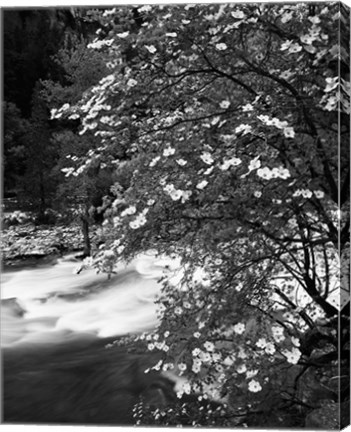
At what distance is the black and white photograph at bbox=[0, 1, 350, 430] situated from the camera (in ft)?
13.0

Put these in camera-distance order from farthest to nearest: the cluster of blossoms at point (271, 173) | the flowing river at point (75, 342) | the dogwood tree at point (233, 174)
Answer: the flowing river at point (75, 342) → the dogwood tree at point (233, 174) → the cluster of blossoms at point (271, 173)

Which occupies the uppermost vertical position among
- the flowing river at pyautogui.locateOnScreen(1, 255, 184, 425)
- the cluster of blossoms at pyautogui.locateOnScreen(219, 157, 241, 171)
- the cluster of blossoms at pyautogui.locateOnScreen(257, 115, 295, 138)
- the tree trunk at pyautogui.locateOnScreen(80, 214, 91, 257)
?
the cluster of blossoms at pyautogui.locateOnScreen(257, 115, 295, 138)

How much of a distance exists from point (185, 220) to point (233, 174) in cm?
34

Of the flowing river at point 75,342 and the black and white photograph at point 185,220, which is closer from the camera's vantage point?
the black and white photograph at point 185,220

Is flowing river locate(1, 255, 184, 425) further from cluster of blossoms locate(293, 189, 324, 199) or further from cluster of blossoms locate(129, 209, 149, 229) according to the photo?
cluster of blossoms locate(293, 189, 324, 199)

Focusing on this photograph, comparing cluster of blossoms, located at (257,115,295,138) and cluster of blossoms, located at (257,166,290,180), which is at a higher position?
cluster of blossoms, located at (257,115,295,138)

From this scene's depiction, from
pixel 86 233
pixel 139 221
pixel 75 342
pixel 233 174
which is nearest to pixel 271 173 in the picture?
pixel 233 174

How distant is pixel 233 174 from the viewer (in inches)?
154

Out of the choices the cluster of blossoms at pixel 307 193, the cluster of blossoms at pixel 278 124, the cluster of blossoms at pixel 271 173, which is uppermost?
the cluster of blossoms at pixel 278 124

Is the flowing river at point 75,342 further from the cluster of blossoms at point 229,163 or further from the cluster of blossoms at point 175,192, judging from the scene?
the cluster of blossoms at point 229,163

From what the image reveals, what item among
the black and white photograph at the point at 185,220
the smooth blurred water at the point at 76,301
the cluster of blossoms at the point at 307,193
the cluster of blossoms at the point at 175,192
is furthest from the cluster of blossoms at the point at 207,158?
the smooth blurred water at the point at 76,301

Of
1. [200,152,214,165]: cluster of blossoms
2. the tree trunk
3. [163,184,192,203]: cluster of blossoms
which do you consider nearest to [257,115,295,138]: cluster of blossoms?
[200,152,214,165]: cluster of blossoms

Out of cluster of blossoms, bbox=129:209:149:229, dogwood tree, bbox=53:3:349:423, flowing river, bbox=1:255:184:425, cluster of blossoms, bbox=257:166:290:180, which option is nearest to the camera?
cluster of blossoms, bbox=257:166:290:180

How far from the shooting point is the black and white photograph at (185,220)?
395 centimetres
